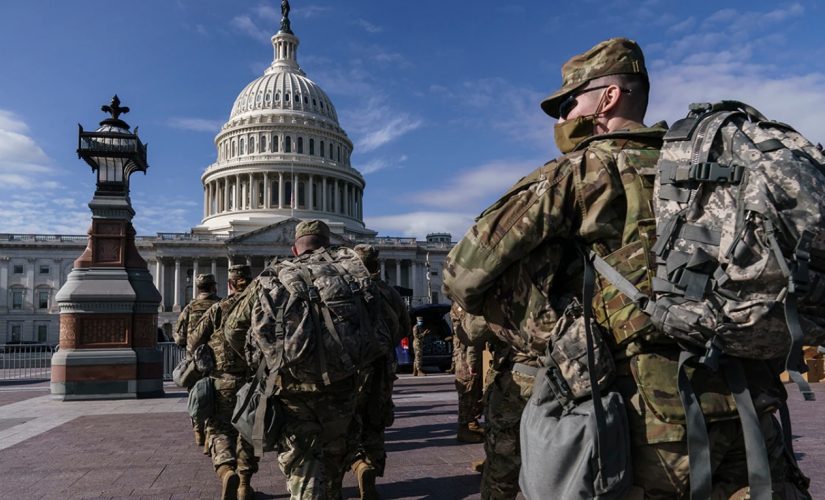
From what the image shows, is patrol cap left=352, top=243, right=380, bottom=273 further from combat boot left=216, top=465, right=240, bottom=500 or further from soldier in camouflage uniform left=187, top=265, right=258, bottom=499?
combat boot left=216, top=465, right=240, bottom=500

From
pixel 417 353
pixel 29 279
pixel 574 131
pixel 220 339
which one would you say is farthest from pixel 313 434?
pixel 29 279

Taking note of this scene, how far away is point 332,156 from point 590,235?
86039 mm

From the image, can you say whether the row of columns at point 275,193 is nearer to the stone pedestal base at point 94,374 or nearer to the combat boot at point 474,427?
the stone pedestal base at point 94,374

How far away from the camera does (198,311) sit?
7352 mm

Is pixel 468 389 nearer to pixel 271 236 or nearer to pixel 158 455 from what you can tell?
pixel 158 455

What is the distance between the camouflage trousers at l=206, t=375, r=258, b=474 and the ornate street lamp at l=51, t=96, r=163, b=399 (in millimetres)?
8428

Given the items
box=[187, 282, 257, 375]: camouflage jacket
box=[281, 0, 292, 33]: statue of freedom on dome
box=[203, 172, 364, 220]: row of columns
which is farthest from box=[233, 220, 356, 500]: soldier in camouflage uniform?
box=[281, 0, 292, 33]: statue of freedom on dome

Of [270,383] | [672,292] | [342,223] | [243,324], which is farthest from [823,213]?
[342,223]

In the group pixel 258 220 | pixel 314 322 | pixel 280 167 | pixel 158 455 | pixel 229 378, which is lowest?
pixel 158 455

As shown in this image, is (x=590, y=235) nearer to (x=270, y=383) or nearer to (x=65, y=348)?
(x=270, y=383)

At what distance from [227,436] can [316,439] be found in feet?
7.53

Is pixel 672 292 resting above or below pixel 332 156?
below

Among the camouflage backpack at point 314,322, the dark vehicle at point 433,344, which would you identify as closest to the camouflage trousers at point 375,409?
the camouflage backpack at point 314,322

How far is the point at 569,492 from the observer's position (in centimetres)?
206
